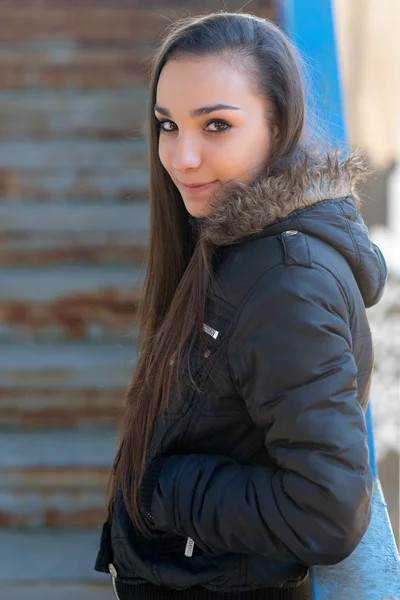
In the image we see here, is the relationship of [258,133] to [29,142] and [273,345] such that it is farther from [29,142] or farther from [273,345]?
[29,142]

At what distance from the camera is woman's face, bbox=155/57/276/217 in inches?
57.6

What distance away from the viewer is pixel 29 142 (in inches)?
150

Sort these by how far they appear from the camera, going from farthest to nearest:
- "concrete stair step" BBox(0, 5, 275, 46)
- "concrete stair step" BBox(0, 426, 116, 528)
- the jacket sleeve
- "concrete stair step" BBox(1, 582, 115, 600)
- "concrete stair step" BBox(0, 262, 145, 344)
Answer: "concrete stair step" BBox(0, 5, 275, 46) < "concrete stair step" BBox(0, 262, 145, 344) < "concrete stair step" BBox(0, 426, 116, 528) < "concrete stair step" BBox(1, 582, 115, 600) < the jacket sleeve

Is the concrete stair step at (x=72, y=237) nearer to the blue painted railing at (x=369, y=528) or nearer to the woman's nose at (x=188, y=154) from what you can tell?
the blue painted railing at (x=369, y=528)

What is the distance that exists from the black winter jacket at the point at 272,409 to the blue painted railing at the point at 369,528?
87 millimetres

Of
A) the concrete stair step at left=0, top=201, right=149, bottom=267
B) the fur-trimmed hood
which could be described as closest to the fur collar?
the fur-trimmed hood

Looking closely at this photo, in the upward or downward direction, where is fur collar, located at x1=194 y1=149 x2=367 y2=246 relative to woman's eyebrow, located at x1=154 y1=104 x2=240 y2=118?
downward

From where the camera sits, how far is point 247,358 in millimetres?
1264

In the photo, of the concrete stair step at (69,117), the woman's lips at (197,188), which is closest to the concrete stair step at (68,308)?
the concrete stair step at (69,117)

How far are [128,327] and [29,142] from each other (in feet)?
3.44

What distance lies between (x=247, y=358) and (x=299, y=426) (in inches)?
5.6

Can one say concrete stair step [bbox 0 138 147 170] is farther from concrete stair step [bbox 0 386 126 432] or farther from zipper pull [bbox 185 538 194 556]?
Result: zipper pull [bbox 185 538 194 556]

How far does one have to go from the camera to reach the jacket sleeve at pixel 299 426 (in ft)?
3.90

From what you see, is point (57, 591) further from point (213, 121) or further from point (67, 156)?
point (213, 121)
